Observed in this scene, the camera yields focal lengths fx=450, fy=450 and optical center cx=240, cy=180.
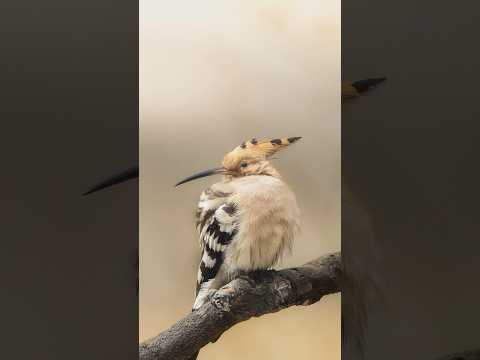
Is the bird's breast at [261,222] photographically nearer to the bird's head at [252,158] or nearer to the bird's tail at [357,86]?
the bird's head at [252,158]

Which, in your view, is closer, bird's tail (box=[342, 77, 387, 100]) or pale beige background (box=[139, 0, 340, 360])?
pale beige background (box=[139, 0, 340, 360])

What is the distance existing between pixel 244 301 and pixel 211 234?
27 centimetres

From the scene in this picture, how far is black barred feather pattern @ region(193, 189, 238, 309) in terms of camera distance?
1.62 m

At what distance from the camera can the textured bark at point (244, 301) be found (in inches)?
63.2

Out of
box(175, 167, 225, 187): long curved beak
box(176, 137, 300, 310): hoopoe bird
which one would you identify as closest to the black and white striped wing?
box(176, 137, 300, 310): hoopoe bird

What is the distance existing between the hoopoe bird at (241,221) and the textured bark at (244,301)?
4 centimetres

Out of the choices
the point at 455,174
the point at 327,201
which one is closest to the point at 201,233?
the point at 327,201
